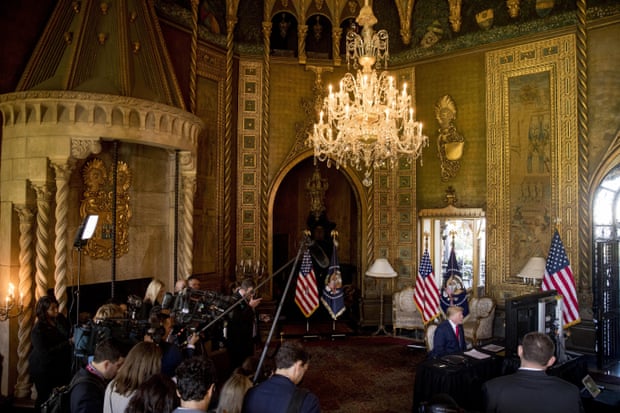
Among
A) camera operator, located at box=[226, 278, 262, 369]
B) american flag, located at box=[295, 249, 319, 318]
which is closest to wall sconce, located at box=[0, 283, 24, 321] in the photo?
camera operator, located at box=[226, 278, 262, 369]

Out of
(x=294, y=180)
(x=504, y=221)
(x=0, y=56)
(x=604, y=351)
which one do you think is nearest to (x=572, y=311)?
(x=604, y=351)

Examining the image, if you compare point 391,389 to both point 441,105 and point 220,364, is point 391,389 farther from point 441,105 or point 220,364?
point 441,105

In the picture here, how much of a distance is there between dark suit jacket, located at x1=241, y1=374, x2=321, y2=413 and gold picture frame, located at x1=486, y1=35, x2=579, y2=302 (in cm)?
752

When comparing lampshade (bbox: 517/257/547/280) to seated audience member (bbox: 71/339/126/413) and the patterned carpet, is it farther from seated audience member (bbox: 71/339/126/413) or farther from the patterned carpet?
seated audience member (bbox: 71/339/126/413)

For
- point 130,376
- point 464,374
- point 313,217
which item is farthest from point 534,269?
point 130,376

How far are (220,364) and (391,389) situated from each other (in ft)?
10.0

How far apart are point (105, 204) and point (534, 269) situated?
7603 mm

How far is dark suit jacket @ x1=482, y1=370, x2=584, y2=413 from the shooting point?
2.96 metres

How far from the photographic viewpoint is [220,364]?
4.82 m

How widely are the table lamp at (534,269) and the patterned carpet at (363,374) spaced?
7.94 feet

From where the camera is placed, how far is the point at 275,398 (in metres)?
2.72

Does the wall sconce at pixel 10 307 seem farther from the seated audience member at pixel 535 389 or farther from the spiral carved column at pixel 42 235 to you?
the seated audience member at pixel 535 389

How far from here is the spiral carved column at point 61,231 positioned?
20.4 feet

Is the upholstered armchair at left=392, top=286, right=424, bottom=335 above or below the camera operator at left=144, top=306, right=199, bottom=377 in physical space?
below
